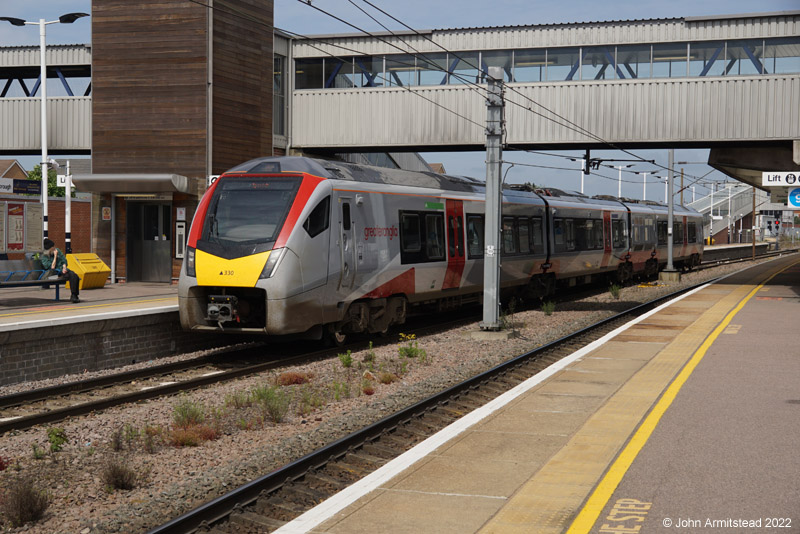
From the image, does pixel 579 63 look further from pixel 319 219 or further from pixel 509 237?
pixel 319 219

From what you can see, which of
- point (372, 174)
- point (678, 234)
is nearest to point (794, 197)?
point (372, 174)

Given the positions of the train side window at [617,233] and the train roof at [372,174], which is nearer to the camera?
the train roof at [372,174]

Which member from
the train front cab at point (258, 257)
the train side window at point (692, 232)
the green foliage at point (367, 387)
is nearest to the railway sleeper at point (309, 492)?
the green foliage at point (367, 387)

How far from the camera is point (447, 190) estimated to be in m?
18.3

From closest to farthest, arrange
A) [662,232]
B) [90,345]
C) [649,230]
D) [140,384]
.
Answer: [140,384] → [90,345] → [649,230] → [662,232]

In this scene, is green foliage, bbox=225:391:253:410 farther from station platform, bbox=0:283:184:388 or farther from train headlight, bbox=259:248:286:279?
station platform, bbox=0:283:184:388

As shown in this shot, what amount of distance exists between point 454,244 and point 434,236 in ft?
3.12

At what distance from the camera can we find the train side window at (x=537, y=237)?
2331 centimetres

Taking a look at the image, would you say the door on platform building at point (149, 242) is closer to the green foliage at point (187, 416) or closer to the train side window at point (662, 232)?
the green foliage at point (187, 416)

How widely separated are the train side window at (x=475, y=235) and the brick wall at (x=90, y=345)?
652 cm

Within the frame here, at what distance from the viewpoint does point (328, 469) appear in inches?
288

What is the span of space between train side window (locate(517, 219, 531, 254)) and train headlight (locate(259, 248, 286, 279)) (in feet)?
35.1

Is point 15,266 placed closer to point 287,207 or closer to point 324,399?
point 287,207

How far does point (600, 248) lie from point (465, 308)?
7807 mm
